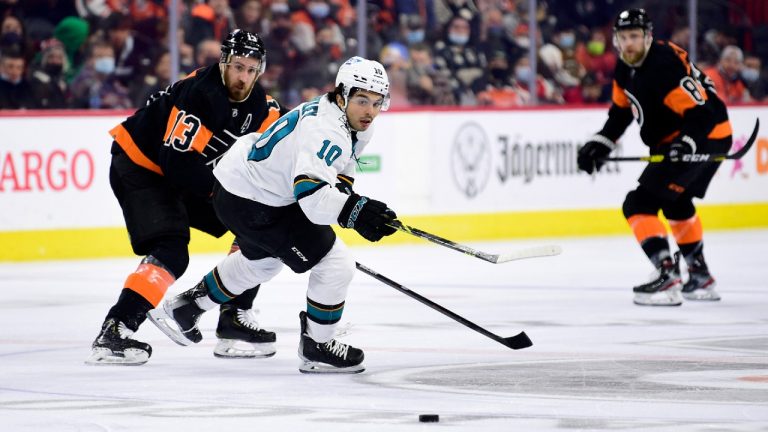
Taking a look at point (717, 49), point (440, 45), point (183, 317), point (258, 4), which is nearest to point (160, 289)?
point (183, 317)

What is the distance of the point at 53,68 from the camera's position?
9398 millimetres

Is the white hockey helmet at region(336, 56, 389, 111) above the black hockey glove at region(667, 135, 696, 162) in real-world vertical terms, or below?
above

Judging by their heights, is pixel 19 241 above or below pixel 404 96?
below

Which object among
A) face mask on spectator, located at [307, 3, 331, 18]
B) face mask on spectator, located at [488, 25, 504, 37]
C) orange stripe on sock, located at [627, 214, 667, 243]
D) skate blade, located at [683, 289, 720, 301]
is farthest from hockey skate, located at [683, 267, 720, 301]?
face mask on spectator, located at [488, 25, 504, 37]

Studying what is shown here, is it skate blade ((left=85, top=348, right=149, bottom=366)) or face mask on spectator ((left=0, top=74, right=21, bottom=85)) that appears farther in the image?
face mask on spectator ((left=0, top=74, right=21, bottom=85))

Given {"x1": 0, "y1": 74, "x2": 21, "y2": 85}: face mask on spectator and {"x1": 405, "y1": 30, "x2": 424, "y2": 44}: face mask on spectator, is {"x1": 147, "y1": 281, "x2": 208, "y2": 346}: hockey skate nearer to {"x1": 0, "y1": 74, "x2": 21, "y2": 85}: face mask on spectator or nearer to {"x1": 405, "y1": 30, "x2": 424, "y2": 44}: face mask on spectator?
{"x1": 0, "y1": 74, "x2": 21, "y2": 85}: face mask on spectator

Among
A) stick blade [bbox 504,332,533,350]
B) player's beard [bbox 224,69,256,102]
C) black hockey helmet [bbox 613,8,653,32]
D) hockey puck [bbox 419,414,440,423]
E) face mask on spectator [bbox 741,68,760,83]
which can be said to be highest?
black hockey helmet [bbox 613,8,653,32]

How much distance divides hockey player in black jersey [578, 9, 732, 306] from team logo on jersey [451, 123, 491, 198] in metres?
3.30

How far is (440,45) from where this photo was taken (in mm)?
11203

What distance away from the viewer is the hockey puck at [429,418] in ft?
13.1

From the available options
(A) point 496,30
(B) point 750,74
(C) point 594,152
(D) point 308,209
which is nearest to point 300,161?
(D) point 308,209

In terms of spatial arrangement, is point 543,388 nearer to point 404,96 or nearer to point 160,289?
point 160,289

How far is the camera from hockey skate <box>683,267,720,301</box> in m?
7.38

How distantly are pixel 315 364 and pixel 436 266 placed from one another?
165 inches
